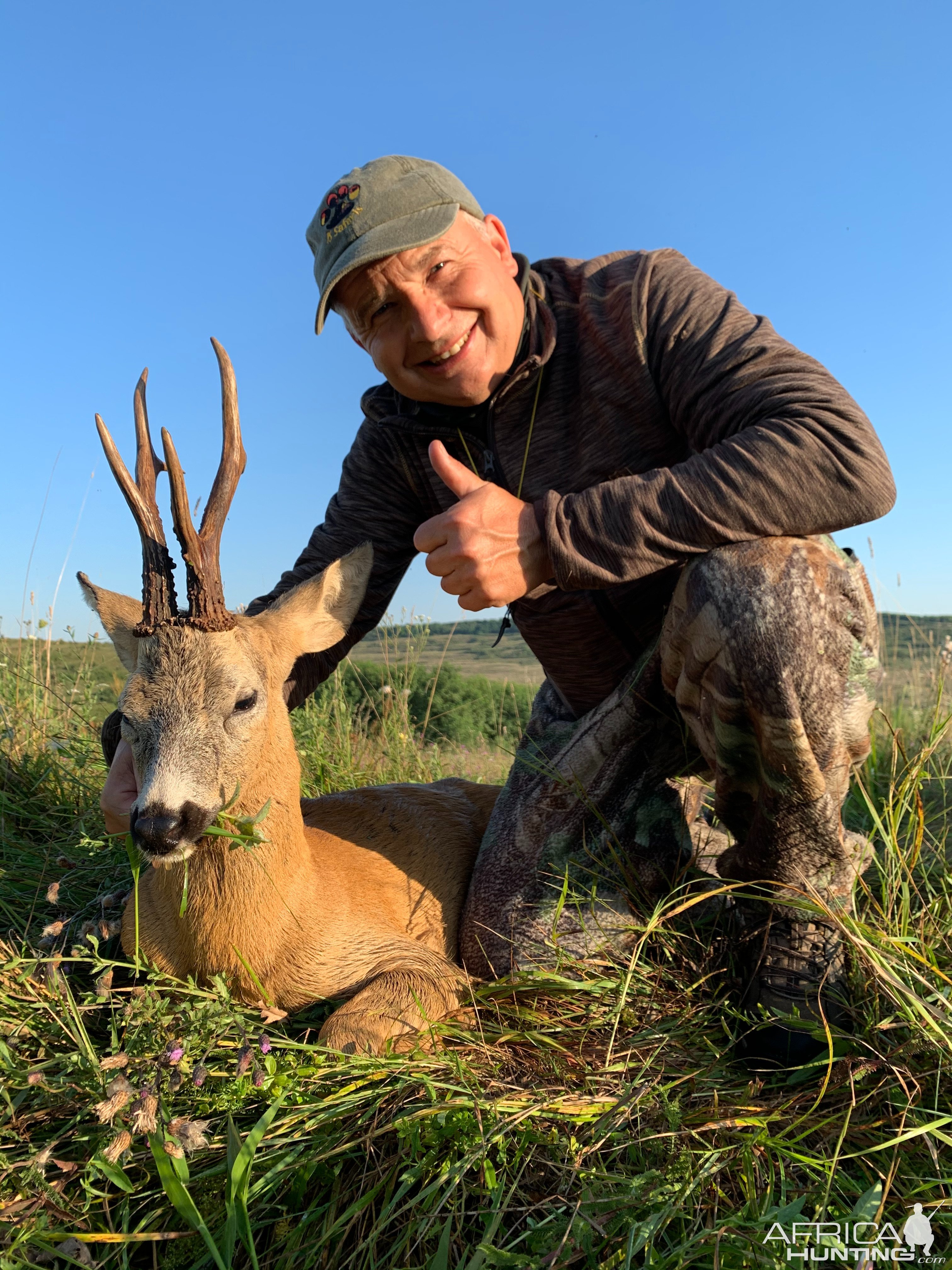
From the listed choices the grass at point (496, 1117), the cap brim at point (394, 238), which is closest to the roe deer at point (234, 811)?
the grass at point (496, 1117)

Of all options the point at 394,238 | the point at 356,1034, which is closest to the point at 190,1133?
the point at 356,1034

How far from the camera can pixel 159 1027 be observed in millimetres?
1991

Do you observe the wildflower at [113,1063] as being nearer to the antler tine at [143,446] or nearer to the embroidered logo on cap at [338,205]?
the antler tine at [143,446]

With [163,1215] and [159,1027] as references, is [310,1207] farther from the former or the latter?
[159,1027]

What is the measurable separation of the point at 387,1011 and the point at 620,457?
5.82ft

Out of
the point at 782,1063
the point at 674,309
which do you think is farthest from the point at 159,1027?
the point at 674,309

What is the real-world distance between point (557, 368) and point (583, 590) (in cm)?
79

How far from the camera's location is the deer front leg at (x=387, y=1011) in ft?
6.72

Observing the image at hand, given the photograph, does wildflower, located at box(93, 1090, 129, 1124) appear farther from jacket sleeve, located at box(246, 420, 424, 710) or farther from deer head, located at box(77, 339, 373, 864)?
jacket sleeve, located at box(246, 420, 424, 710)

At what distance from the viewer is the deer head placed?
81.7 inches

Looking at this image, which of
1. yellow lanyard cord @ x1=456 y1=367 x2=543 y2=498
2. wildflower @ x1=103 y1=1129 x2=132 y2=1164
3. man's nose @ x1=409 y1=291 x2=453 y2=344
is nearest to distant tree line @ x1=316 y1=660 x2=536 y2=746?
yellow lanyard cord @ x1=456 y1=367 x2=543 y2=498

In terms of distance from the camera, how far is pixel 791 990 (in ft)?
7.14

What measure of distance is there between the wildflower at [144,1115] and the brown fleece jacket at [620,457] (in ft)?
4.93

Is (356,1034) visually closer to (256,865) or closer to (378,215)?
(256,865)
